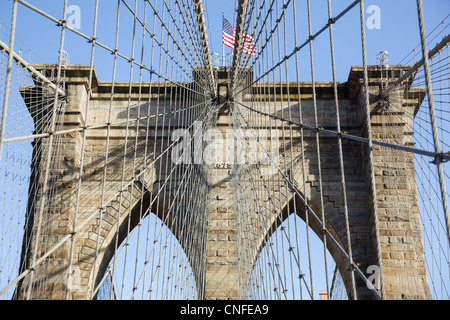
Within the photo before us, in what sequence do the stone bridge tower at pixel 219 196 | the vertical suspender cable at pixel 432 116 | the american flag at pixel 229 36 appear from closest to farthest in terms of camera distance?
the vertical suspender cable at pixel 432 116
the stone bridge tower at pixel 219 196
the american flag at pixel 229 36

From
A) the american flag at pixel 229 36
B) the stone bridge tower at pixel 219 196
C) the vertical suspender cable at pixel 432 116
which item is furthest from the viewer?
the american flag at pixel 229 36

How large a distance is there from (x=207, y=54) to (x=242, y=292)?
4.09 meters

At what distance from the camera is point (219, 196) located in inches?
414

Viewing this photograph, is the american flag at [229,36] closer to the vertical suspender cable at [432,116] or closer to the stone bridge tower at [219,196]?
the stone bridge tower at [219,196]

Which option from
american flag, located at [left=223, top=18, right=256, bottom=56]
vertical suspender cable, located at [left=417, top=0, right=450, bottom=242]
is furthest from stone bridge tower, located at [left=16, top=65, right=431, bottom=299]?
vertical suspender cable, located at [left=417, top=0, right=450, bottom=242]

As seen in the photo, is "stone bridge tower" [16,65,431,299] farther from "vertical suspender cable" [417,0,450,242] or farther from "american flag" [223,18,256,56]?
"vertical suspender cable" [417,0,450,242]

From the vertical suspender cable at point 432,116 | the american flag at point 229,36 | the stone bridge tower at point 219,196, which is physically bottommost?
the vertical suspender cable at point 432,116

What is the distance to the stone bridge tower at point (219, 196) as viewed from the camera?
9711 mm

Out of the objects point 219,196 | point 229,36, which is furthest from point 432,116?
point 229,36

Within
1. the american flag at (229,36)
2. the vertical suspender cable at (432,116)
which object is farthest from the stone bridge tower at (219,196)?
the vertical suspender cable at (432,116)
